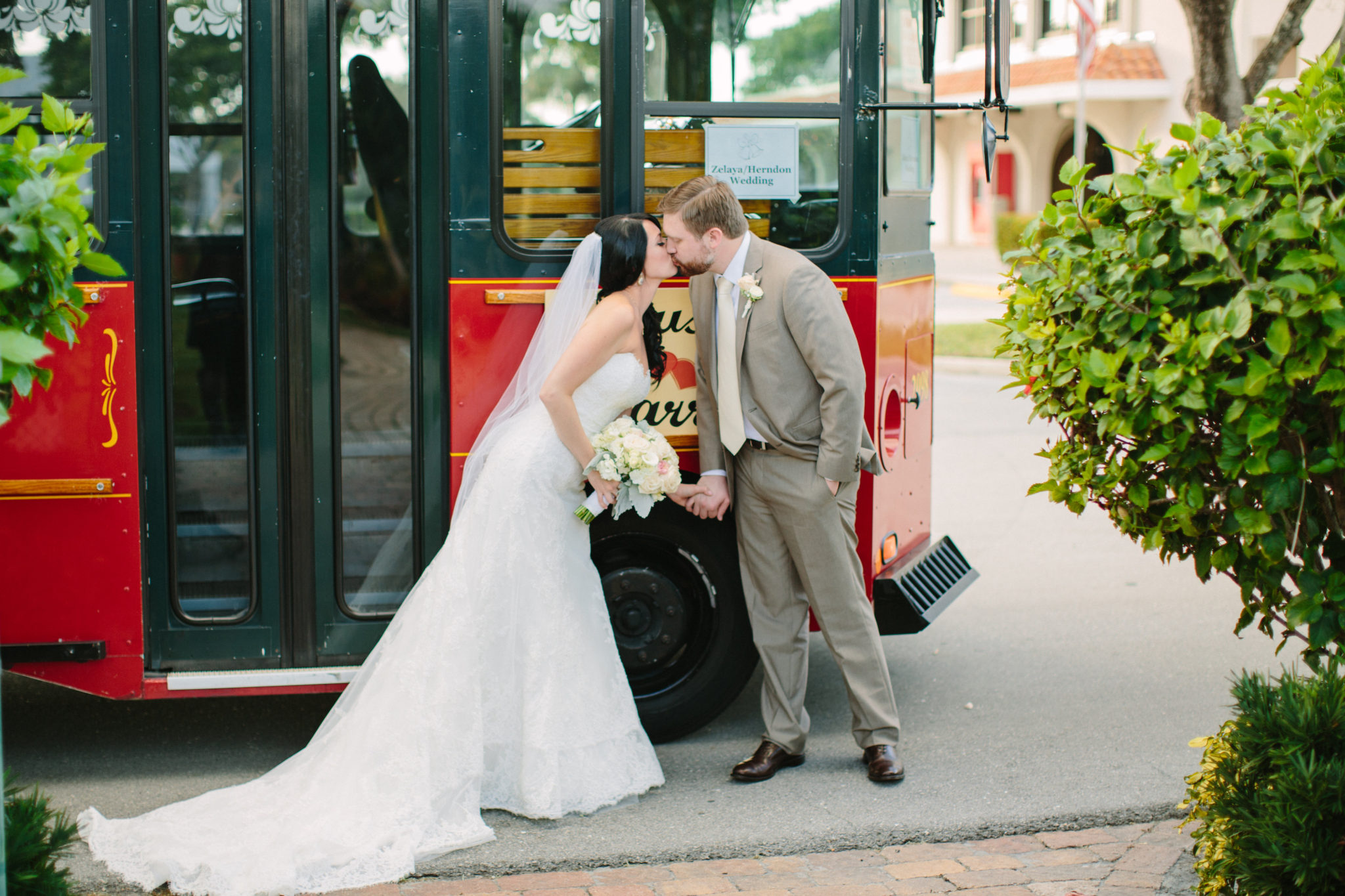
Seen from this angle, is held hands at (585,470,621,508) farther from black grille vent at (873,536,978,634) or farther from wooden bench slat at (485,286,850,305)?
black grille vent at (873,536,978,634)

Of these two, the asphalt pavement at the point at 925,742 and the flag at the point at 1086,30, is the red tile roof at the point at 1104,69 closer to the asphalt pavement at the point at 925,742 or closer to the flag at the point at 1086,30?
the flag at the point at 1086,30

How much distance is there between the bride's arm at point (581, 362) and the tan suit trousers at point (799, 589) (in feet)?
1.75

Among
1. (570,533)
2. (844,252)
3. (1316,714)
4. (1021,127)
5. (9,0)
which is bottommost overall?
(1316,714)

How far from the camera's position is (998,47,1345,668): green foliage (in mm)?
2975

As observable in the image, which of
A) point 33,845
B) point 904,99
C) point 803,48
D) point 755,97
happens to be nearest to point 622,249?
point 755,97

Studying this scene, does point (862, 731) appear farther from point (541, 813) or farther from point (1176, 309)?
point (1176, 309)

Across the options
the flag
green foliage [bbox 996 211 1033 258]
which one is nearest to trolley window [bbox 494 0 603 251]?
the flag

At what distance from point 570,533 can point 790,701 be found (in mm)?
962

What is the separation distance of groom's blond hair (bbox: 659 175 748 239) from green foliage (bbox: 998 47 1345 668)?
1.14 metres

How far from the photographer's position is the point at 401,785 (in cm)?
410

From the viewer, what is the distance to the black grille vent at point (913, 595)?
4.95m

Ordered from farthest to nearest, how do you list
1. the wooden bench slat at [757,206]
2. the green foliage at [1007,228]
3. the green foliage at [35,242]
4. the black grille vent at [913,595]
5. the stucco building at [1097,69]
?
the green foliage at [1007,228], the stucco building at [1097,69], the black grille vent at [913,595], the wooden bench slat at [757,206], the green foliage at [35,242]

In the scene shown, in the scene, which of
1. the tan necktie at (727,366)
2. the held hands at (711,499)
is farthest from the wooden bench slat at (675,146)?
the held hands at (711,499)

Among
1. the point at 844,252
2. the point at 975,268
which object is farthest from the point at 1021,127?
the point at 844,252
